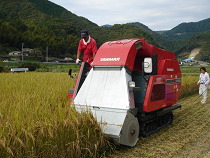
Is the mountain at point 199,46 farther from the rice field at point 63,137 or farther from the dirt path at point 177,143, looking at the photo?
the rice field at point 63,137

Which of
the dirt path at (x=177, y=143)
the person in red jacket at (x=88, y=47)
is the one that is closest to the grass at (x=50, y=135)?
the dirt path at (x=177, y=143)

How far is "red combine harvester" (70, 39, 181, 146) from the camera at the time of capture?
14.6 feet

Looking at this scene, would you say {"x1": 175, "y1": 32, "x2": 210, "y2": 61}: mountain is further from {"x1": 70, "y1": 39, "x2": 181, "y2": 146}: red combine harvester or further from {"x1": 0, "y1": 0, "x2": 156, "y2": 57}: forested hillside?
{"x1": 70, "y1": 39, "x2": 181, "y2": 146}: red combine harvester

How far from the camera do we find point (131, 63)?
5.07m

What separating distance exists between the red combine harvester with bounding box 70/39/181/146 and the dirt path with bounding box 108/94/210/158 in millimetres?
203

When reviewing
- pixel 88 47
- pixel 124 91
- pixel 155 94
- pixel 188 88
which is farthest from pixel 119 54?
pixel 188 88

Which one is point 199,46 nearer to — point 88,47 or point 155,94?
point 88,47

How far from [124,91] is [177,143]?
1.70 m

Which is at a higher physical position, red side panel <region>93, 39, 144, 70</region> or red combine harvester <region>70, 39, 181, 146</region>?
red side panel <region>93, 39, 144, 70</region>

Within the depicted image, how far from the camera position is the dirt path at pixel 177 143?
443 cm

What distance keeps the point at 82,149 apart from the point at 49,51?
80068 mm

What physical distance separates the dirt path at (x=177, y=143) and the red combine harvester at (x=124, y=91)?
8.0 inches

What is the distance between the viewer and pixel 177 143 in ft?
16.5

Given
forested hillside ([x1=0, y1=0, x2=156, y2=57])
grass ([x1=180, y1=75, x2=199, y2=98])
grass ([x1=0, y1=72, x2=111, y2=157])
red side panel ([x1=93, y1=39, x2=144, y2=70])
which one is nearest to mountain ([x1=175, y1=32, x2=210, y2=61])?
forested hillside ([x1=0, y1=0, x2=156, y2=57])
